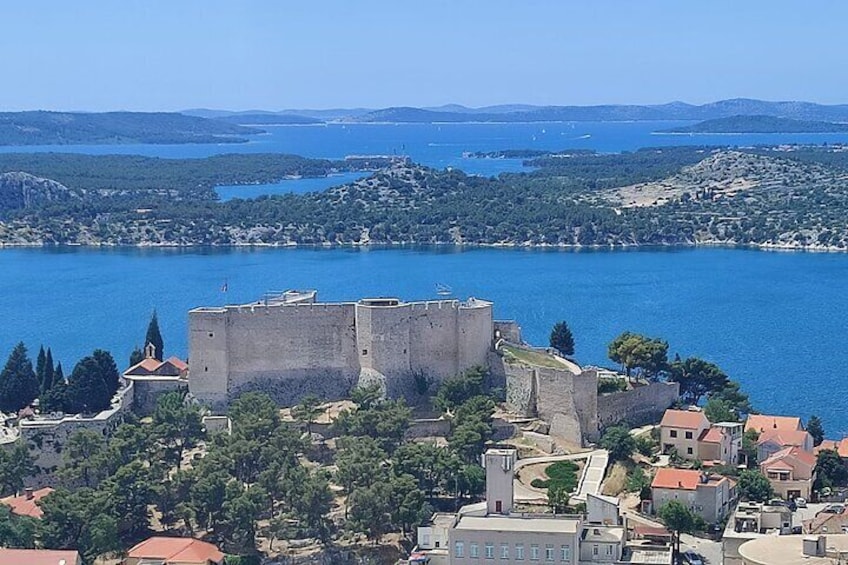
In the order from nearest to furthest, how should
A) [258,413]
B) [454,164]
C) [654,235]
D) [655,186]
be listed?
[258,413] → [654,235] → [655,186] → [454,164]

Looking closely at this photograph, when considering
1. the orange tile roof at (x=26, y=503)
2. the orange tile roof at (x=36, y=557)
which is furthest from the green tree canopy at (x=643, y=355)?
the orange tile roof at (x=36, y=557)

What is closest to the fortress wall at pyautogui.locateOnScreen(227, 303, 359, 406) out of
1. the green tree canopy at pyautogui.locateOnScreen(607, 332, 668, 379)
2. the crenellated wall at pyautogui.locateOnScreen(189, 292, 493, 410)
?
the crenellated wall at pyautogui.locateOnScreen(189, 292, 493, 410)

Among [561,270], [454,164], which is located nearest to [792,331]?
[561,270]

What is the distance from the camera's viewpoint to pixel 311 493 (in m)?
24.0

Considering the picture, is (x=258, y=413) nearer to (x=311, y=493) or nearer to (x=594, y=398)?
(x=311, y=493)

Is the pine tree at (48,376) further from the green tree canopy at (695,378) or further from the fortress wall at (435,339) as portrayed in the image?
the green tree canopy at (695,378)

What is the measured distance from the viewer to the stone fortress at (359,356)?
2839 cm

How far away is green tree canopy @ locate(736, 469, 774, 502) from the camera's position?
24484mm

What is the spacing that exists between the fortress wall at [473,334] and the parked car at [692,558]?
7.68 m

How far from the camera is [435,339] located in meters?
29.1

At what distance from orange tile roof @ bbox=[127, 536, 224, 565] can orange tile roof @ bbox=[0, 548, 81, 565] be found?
988mm

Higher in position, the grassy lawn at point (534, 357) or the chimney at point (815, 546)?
the grassy lawn at point (534, 357)

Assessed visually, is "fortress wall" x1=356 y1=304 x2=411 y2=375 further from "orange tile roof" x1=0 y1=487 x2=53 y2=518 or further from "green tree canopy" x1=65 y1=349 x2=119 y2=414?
"orange tile roof" x1=0 y1=487 x2=53 y2=518

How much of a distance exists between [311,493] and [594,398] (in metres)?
6.43
